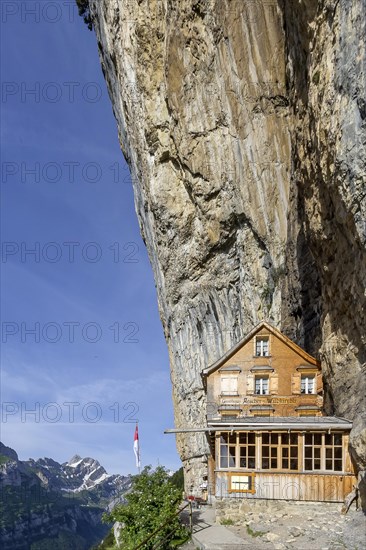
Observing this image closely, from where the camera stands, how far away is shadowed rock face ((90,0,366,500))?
24.0m

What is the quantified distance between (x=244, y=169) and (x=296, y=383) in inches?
760

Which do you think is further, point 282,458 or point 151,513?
point 282,458

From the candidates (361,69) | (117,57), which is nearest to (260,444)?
(361,69)

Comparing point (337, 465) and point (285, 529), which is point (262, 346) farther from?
point (285, 529)

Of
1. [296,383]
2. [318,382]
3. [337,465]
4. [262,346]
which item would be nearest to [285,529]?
[337,465]

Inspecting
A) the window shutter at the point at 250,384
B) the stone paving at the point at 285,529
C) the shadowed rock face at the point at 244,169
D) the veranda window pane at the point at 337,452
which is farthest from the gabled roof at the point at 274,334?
the stone paving at the point at 285,529

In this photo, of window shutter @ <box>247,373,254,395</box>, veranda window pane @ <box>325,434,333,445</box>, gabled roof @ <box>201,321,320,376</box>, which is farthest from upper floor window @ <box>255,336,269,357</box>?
veranda window pane @ <box>325,434,333,445</box>

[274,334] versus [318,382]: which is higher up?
[274,334]

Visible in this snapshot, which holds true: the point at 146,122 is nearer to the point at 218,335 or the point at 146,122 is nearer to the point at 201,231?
the point at 201,231

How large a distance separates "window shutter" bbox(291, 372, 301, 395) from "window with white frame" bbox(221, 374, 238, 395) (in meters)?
3.63

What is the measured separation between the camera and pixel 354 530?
19.9 m

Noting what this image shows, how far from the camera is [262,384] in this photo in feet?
111

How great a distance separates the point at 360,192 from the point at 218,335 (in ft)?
98.0

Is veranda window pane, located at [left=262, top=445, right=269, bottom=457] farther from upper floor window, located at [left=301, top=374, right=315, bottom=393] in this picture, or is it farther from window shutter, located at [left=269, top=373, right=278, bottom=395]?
upper floor window, located at [left=301, top=374, right=315, bottom=393]
